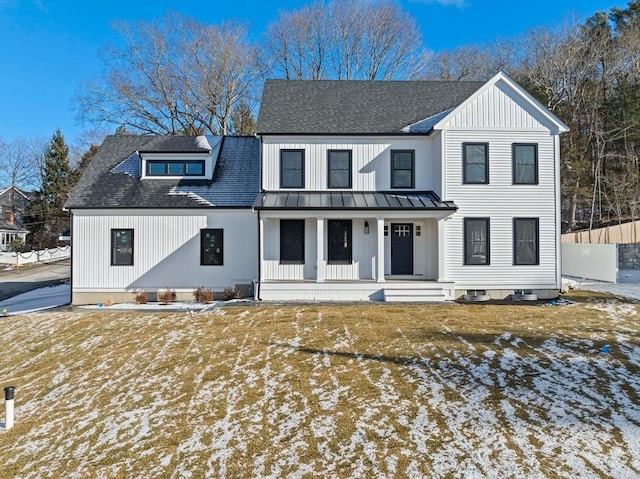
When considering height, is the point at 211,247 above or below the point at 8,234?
below

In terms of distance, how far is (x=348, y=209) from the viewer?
43.7 feet

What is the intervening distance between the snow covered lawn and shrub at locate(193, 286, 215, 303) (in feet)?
11.9

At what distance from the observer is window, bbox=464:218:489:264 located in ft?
45.9

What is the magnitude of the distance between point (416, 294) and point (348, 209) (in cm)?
357

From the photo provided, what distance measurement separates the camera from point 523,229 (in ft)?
46.1

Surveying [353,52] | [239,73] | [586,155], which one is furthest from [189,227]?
[586,155]

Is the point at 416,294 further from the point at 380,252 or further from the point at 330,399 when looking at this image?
the point at 330,399

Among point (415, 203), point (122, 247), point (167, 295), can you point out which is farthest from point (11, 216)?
point (415, 203)

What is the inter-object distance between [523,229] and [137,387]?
41.9ft

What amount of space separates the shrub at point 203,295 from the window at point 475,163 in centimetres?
970

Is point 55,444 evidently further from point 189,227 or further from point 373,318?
point 189,227

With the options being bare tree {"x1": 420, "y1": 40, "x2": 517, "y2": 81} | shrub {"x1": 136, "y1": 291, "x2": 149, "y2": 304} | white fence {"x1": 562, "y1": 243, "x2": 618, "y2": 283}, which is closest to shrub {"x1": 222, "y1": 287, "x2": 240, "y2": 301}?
shrub {"x1": 136, "y1": 291, "x2": 149, "y2": 304}

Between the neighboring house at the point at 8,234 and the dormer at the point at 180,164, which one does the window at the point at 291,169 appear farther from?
the neighboring house at the point at 8,234

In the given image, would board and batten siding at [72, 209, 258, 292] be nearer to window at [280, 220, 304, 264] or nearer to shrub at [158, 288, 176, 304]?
shrub at [158, 288, 176, 304]
